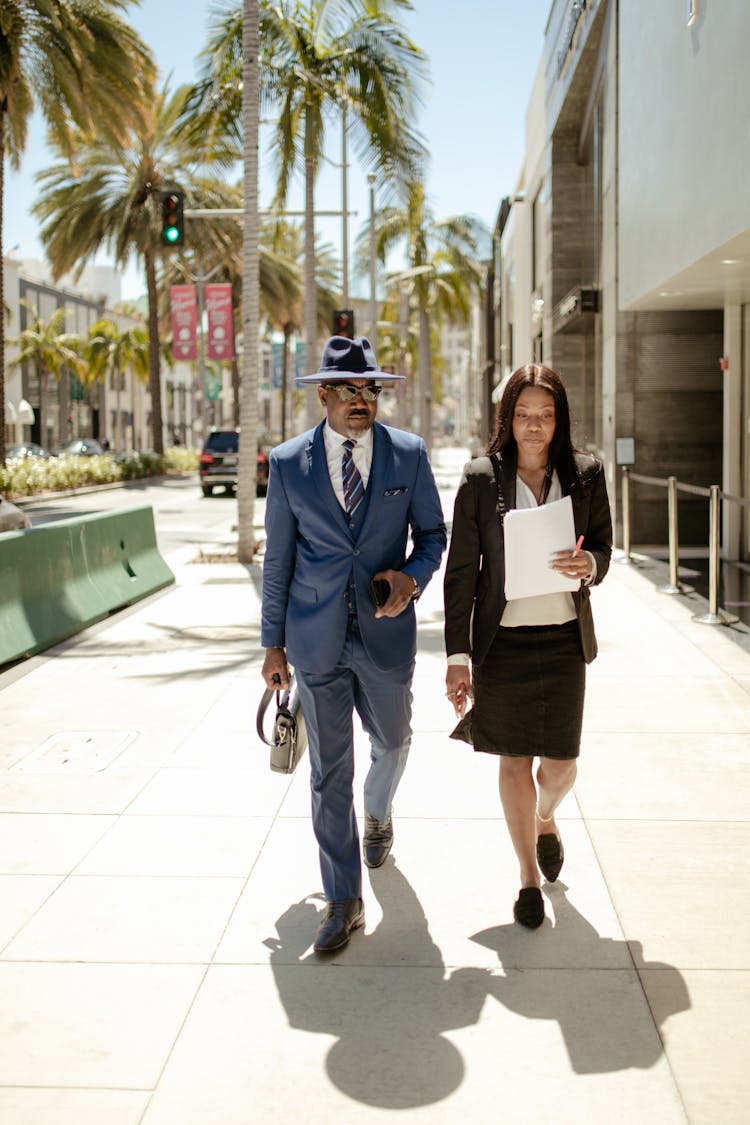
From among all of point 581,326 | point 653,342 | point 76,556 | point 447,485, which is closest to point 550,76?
point 581,326

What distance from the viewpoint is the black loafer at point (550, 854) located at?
4.59 metres

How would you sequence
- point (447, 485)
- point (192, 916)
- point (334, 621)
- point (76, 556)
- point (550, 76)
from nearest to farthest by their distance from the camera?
1. point (334, 621)
2. point (192, 916)
3. point (76, 556)
4. point (550, 76)
5. point (447, 485)

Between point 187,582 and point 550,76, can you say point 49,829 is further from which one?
point 550,76

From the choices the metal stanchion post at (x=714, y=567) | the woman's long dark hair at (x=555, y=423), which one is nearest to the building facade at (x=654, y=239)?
the woman's long dark hair at (x=555, y=423)

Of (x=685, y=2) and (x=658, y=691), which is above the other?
(x=685, y=2)

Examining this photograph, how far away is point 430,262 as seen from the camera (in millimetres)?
47750

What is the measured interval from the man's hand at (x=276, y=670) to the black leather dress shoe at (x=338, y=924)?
0.76 metres

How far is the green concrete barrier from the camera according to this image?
30.9 feet

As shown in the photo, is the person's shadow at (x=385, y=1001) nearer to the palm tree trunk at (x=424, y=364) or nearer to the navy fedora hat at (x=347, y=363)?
the navy fedora hat at (x=347, y=363)

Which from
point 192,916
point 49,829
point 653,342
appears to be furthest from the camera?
point 653,342

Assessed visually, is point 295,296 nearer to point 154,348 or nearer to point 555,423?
point 154,348

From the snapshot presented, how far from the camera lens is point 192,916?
4.39 metres

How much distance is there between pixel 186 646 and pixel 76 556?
5.29 ft

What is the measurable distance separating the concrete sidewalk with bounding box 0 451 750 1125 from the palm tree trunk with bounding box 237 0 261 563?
9066 mm
